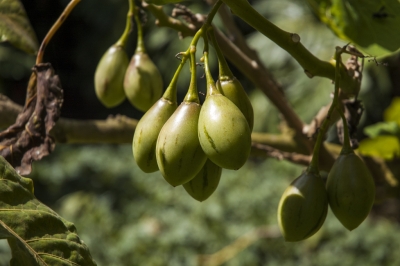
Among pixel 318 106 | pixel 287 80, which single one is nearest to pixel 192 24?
pixel 318 106

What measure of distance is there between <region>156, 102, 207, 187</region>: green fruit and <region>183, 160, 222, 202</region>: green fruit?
0.04 metres

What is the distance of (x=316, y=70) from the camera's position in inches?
25.7

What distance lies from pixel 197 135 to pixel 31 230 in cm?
21

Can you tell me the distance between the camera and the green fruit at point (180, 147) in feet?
1.85

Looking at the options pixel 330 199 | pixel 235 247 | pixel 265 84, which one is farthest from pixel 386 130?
pixel 235 247

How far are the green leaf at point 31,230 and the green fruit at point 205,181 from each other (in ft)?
0.47

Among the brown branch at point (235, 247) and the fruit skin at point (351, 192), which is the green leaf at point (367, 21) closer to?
the fruit skin at point (351, 192)

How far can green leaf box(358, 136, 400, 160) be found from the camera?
1.08 meters

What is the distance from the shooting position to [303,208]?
2.10 ft

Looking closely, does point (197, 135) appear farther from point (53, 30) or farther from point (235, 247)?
point (235, 247)

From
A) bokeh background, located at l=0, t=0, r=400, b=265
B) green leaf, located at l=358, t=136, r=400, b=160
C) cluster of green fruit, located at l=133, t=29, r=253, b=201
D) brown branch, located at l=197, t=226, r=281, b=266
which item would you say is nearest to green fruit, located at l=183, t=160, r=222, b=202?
cluster of green fruit, located at l=133, t=29, r=253, b=201

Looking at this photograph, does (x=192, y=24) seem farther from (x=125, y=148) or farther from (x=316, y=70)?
(x=125, y=148)

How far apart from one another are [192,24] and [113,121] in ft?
0.88

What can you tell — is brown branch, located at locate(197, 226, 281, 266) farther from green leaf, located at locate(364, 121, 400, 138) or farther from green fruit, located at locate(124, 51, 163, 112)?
green fruit, located at locate(124, 51, 163, 112)
